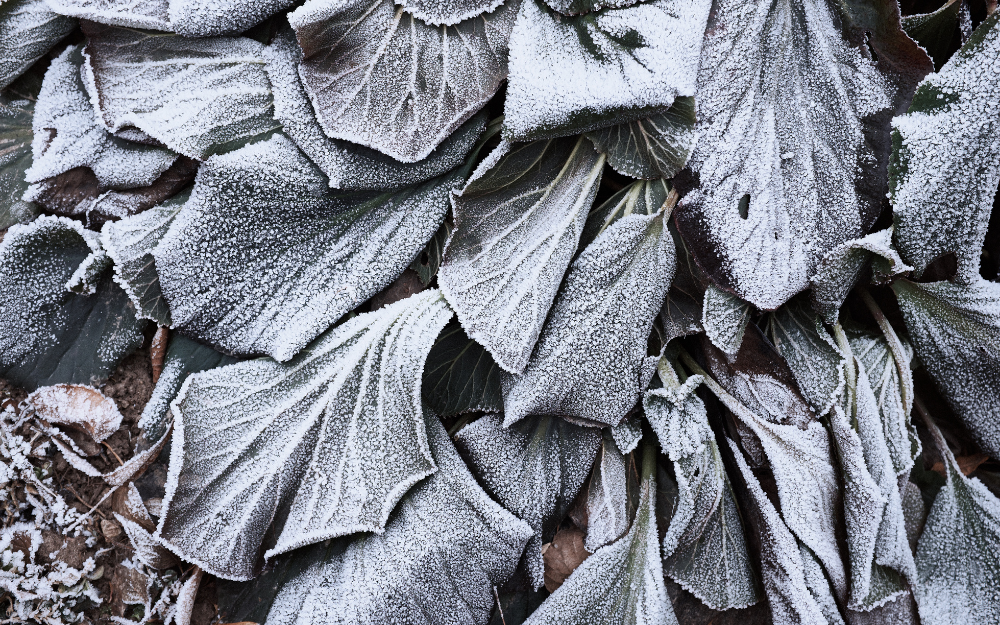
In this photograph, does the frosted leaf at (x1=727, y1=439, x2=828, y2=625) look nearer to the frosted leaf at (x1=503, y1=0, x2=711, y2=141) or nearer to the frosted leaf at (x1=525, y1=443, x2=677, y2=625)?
Result: the frosted leaf at (x1=525, y1=443, x2=677, y2=625)

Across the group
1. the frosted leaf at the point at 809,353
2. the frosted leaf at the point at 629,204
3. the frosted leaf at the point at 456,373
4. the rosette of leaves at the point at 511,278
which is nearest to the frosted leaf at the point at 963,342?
the rosette of leaves at the point at 511,278

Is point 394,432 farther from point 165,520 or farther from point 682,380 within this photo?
point 682,380

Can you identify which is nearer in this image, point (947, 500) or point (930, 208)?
point (930, 208)

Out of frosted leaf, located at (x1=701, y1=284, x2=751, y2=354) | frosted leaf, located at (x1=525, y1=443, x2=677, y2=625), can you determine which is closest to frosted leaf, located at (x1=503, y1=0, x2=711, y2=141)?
frosted leaf, located at (x1=701, y1=284, x2=751, y2=354)

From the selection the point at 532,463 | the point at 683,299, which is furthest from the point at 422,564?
the point at 683,299

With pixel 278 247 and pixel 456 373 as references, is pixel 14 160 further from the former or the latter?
pixel 456 373

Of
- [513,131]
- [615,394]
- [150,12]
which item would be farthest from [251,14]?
[615,394]
